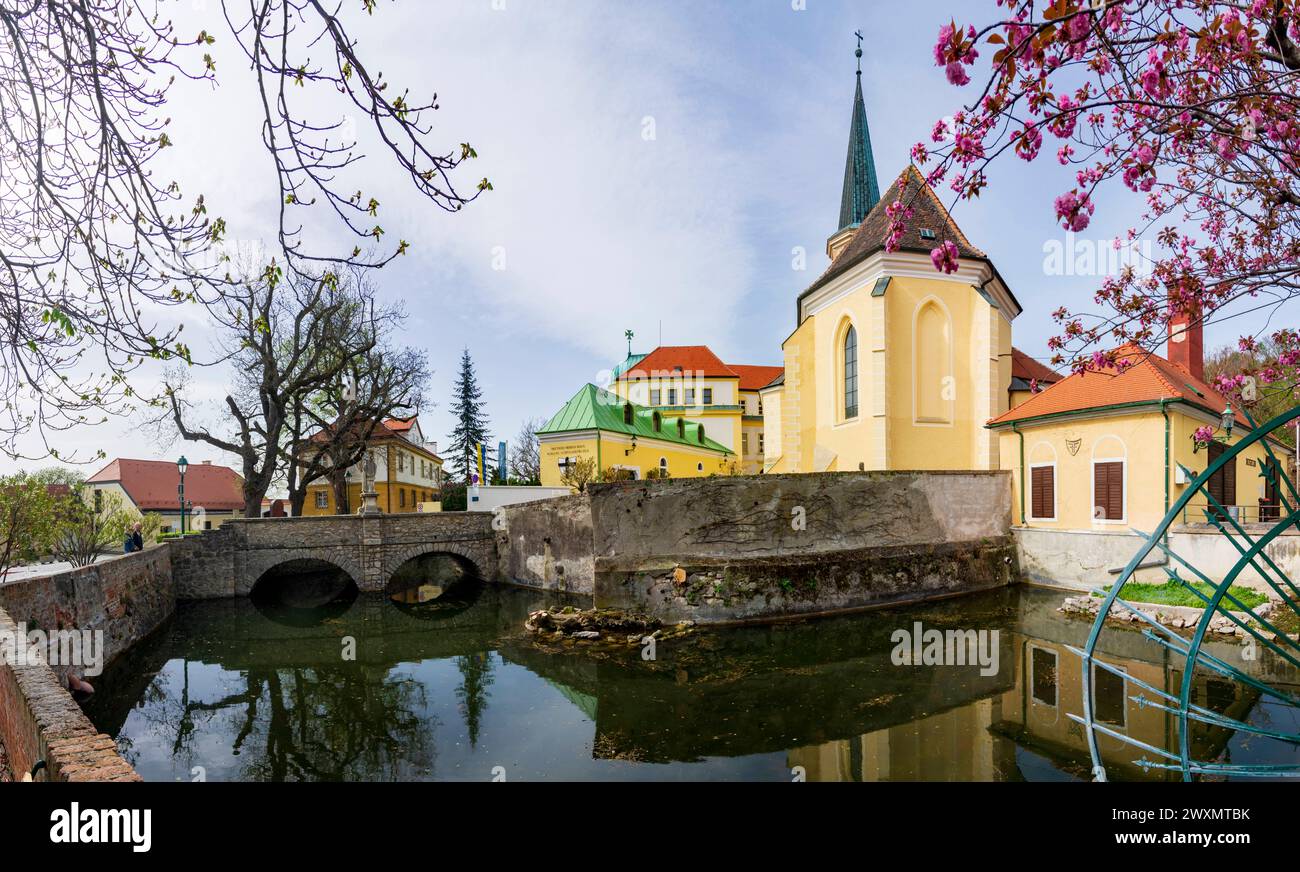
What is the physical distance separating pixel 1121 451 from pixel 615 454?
21.2m

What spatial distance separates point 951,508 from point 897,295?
703cm

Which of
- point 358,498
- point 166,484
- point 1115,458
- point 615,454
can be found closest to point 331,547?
point 615,454

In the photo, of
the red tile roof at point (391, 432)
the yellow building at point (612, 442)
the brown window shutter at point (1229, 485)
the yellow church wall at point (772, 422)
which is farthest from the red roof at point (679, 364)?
the brown window shutter at point (1229, 485)

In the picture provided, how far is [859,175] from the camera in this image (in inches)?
1157

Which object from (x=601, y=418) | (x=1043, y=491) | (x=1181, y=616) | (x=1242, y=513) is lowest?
(x=1181, y=616)

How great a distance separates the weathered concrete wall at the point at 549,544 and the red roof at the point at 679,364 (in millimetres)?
26213

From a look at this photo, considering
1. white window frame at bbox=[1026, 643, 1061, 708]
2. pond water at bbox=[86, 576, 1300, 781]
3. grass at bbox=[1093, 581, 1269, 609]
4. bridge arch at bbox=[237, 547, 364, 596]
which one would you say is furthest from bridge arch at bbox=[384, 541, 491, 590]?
grass at bbox=[1093, 581, 1269, 609]

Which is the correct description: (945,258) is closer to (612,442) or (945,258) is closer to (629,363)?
(612,442)

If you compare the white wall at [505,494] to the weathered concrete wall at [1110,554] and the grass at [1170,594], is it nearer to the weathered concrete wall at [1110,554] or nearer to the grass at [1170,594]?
the weathered concrete wall at [1110,554]

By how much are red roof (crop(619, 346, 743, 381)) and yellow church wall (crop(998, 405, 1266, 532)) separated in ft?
97.3

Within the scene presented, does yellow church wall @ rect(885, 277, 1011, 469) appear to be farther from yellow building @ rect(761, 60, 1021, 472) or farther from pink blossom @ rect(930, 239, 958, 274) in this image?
pink blossom @ rect(930, 239, 958, 274)

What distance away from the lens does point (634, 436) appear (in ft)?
108

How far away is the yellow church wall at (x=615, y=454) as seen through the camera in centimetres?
3092
